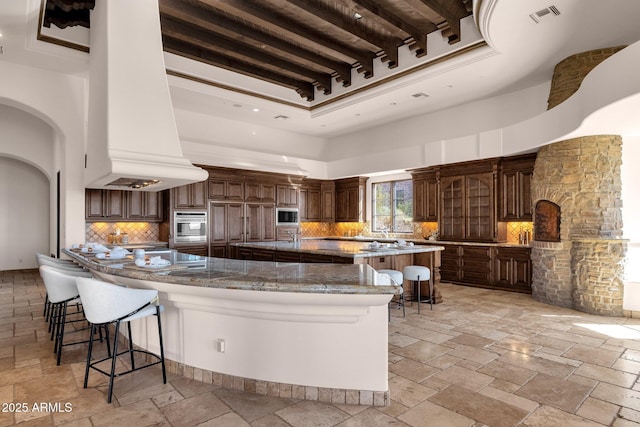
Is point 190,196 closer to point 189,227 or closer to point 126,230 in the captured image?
point 189,227

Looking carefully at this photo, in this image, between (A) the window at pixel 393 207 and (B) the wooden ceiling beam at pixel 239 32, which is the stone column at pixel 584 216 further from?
(B) the wooden ceiling beam at pixel 239 32

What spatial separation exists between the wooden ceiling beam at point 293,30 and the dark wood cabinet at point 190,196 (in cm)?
395

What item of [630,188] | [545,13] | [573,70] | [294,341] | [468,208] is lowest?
[294,341]

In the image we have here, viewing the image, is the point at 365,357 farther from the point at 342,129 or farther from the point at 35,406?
the point at 342,129

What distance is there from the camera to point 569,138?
5.87 m

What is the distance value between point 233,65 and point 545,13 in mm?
5235

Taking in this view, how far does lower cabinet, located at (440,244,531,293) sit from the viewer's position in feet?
23.1

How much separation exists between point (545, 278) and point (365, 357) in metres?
5.04

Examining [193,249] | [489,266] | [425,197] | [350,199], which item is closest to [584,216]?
[489,266]

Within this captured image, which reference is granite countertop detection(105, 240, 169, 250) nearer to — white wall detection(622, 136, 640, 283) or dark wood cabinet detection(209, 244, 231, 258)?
dark wood cabinet detection(209, 244, 231, 258)

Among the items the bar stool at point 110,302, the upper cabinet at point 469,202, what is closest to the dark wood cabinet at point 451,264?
the upper cabinet at point 469,202

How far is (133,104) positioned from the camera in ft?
14.1

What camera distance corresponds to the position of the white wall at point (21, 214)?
32.4 ft

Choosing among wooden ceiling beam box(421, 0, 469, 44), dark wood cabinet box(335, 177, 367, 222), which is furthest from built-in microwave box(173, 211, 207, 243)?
wooden ceiling beam box(421, 0, 469, 44)
